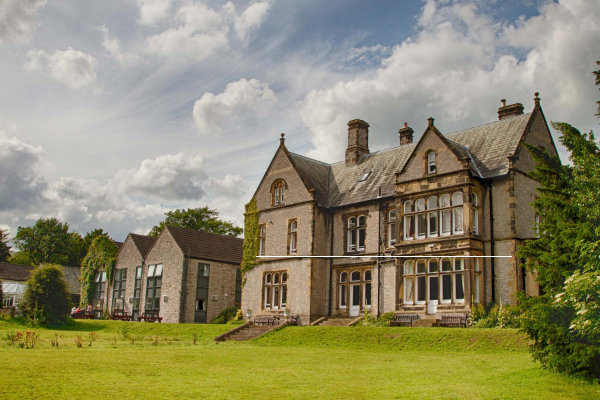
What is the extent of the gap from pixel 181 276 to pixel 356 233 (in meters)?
14.7

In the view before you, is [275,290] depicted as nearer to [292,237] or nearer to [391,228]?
[292,237]

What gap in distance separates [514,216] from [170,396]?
67.8ft

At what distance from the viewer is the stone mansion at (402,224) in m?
28.7

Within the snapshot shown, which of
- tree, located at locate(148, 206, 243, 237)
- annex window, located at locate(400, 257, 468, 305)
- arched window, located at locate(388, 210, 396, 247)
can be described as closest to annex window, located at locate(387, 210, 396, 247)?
arched window, located at locate(388, 210, 396, 247)

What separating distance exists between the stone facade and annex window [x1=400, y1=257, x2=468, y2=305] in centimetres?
1841

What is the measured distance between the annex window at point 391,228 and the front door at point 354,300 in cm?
347

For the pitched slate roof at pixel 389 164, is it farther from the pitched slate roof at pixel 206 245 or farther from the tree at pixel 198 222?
the tree at pixel 198 222

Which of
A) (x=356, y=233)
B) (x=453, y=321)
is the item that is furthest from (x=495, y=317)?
(x=356, y=233)

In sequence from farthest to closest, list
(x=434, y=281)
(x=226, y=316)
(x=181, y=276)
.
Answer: (x=226, y=316) < (x=181, y=276) < (x=434, y=281)

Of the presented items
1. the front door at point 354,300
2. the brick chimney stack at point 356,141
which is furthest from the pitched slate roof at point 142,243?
the front door at point 354,300

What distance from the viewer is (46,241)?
83.8 meters

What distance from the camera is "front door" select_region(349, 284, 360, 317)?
34.5m

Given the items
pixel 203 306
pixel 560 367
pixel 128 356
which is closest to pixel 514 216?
pixel 560 367

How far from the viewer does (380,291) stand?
32844 millimetres
